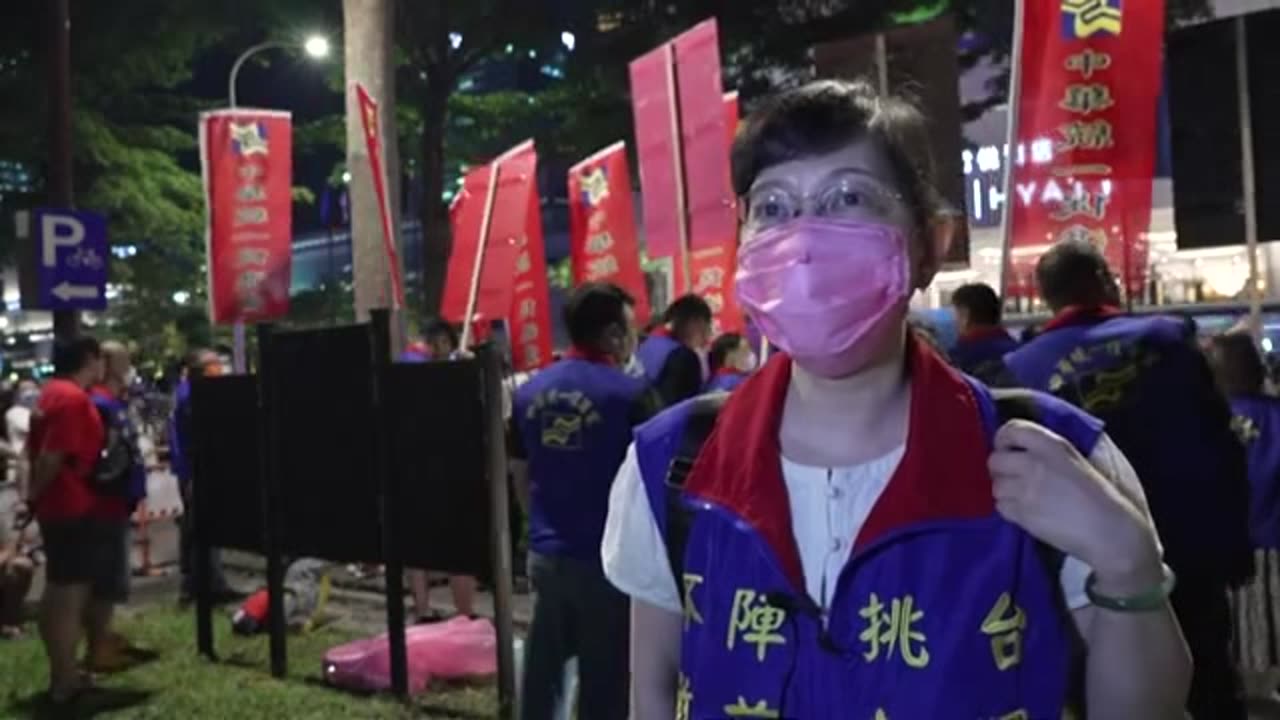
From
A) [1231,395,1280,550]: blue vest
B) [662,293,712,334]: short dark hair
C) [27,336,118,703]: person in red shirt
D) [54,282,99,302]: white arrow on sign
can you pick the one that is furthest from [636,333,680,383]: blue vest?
[54,282,99,302]: white arrow on sign

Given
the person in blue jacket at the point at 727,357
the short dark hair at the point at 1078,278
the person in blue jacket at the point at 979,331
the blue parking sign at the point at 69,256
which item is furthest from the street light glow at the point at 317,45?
the short dark hair at the point at 1078,278

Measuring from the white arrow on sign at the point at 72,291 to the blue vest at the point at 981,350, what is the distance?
29.1 ft

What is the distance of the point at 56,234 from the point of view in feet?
39.2

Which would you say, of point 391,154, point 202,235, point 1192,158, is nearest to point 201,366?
point 391,154

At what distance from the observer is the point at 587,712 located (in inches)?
210

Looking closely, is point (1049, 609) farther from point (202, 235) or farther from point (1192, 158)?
point (202, 235)

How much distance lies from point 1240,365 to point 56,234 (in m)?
9.45

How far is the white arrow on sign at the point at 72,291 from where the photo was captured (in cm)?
1216

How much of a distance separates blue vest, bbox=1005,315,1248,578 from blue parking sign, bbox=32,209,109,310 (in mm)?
9744

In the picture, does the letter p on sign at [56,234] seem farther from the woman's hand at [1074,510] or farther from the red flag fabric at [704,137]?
the woman's hand at [1074,510]

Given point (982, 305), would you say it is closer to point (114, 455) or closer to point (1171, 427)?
point (1171, 427)

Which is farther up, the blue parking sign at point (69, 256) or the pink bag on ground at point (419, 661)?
the blue parking sign at point (69, 256)

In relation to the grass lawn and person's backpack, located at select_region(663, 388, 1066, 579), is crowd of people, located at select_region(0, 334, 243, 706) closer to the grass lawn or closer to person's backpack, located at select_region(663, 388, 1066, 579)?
the grass lawn

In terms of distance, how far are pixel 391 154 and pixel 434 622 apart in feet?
12.0
